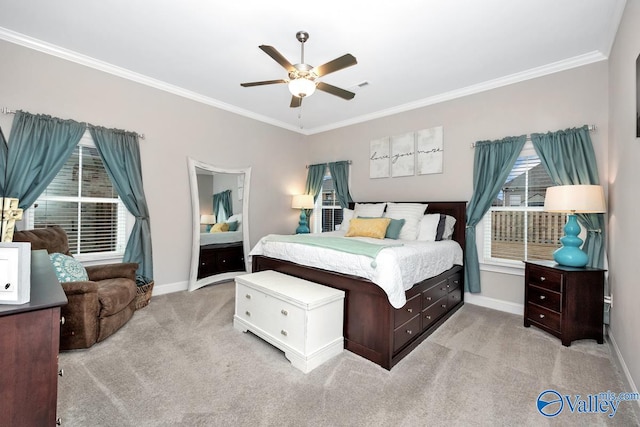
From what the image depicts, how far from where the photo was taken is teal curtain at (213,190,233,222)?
4.36 meters

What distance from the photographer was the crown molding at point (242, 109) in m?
2.88

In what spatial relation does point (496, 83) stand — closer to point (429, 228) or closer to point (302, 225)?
point (429, 228)

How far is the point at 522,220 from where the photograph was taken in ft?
11.4

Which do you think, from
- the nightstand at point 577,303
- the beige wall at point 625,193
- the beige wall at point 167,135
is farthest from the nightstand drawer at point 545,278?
the beige wall at point 167,135

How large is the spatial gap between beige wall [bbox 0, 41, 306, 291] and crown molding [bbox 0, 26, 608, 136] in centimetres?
7

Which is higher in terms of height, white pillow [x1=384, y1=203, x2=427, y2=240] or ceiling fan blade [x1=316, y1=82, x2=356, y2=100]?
ceiling fan blade [x1=316, y1=82, x2=356, y2=100]

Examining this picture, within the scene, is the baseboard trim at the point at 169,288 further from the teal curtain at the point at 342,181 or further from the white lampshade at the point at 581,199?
the white lampshade at the point at 581,199

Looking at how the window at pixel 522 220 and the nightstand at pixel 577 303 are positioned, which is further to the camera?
the window at pixel 522 220

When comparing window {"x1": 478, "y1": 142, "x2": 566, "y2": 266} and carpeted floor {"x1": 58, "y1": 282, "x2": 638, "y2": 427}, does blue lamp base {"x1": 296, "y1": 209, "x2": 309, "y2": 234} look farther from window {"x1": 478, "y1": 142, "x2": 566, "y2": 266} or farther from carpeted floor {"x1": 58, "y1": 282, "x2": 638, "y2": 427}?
window {"x1": 478, "y1": 142, "x2": 566, "y2": 266}

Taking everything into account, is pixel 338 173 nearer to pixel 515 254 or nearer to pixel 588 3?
pixel 515 254

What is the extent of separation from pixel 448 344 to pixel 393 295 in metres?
0.97

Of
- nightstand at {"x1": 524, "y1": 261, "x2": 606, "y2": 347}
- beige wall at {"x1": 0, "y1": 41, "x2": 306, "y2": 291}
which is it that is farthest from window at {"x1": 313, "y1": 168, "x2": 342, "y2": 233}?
nightstand at {"x1": 524, "y1": 261, "x2": 606, "y2": 347}

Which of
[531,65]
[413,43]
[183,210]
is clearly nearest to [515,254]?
[531,65]

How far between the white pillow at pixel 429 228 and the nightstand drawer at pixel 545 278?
1.02m
